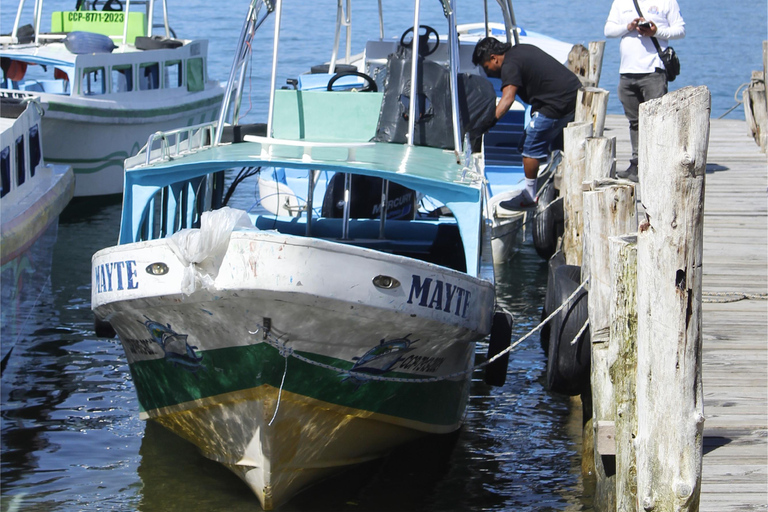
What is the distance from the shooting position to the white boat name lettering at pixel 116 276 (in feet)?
19.0

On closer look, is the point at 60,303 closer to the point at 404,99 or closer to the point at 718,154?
the point at 404,99

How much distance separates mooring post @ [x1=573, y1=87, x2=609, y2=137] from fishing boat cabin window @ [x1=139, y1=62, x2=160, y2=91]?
27.5 feet

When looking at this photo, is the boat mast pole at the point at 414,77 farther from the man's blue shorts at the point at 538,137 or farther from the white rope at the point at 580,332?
the man's blue shorts at the point at 538,137

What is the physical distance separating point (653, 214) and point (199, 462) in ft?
13.5

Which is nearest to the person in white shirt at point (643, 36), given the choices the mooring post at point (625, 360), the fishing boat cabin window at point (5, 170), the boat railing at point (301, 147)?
the boat railing at point (301, 147)

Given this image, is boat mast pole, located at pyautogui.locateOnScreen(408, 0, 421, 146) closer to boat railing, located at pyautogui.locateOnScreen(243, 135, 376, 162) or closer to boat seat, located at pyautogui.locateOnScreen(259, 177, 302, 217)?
boat railing, located at pyautogui.locateOnScreen(243, 135, 376, 162)

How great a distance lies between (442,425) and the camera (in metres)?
7.07

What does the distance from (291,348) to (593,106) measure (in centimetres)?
596

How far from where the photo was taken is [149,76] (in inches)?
670

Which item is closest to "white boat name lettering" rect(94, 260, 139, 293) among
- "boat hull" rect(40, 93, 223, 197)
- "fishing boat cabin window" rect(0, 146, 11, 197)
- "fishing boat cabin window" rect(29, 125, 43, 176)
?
"fishing boat cabin window" rect(0, 146, 11, 197)

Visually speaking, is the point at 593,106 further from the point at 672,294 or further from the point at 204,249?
the point at 672,294

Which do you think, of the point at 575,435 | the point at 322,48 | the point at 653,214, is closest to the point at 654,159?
the point at 653,214

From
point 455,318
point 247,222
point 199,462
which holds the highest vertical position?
point 247,222

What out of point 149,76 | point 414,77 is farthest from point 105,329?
point 149,76
